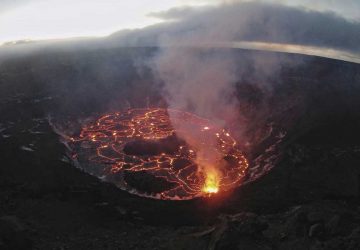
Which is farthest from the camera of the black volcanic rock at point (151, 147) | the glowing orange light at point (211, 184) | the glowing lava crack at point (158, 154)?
the black volcanic rock at point (151, 147)

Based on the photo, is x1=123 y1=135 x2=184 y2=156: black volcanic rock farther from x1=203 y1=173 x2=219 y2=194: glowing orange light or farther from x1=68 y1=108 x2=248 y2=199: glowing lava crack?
x1=203 y1=173 x2=219 y2=194: glowing orange light

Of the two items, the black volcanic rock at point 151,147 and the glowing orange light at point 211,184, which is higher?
the black volcanic rock at point 151,147

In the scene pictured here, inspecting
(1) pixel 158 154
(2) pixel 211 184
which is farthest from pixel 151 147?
(2) pixel 211 184

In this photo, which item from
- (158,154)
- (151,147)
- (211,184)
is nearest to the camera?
(211,184)

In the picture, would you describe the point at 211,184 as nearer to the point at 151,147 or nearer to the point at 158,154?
the point at 158,154

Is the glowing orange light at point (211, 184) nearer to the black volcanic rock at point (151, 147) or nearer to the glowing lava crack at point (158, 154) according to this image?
the glowing lava crack at point (158, 154)

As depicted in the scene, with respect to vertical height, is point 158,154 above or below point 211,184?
above

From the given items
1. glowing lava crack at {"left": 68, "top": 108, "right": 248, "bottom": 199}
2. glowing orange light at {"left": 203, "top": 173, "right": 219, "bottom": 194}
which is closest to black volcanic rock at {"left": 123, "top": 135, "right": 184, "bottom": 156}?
glowing lava crack at {"left": 68, "top": 108, "right": 248, "bottom": 199}

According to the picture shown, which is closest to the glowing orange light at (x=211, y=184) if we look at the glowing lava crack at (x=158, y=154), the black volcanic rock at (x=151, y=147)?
the glowing lava crack at (x=158, y=154)
